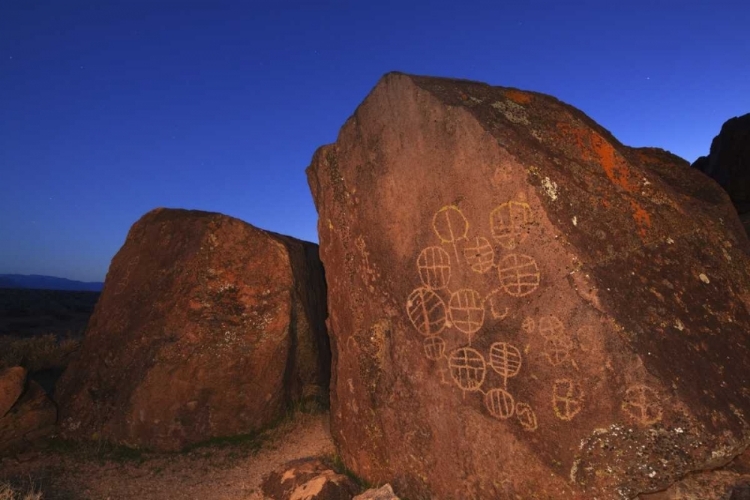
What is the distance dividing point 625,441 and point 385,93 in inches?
131

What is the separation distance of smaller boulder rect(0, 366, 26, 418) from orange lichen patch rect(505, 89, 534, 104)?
595 cm

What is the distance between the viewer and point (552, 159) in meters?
3.77

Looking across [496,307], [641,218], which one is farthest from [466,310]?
[641,218]

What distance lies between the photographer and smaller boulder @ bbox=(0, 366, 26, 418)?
5.43m

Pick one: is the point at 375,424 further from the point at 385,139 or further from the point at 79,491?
the point at 79,491

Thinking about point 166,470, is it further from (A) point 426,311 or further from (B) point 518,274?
→ (B) point 518,274

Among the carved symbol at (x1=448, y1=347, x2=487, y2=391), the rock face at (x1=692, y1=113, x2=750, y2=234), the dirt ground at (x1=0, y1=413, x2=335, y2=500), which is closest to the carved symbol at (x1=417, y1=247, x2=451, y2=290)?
the carved symbol at (x1=448, y1=347, x2=487, y2=391)

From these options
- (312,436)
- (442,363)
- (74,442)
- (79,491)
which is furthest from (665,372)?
(74,442)

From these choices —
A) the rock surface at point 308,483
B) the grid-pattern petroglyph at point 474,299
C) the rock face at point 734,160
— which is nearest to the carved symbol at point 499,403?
the grid-pattern petroglyph at point 474,299

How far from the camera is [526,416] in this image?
3.45 meters

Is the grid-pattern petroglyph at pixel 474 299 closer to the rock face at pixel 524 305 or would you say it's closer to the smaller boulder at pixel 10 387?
the rock face at pixel 524 305

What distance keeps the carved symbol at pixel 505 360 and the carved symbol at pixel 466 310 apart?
8.8 inches

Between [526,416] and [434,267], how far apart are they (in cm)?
131

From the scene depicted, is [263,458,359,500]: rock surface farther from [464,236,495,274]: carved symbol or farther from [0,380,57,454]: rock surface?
[0,380,57,454]: rock surface
